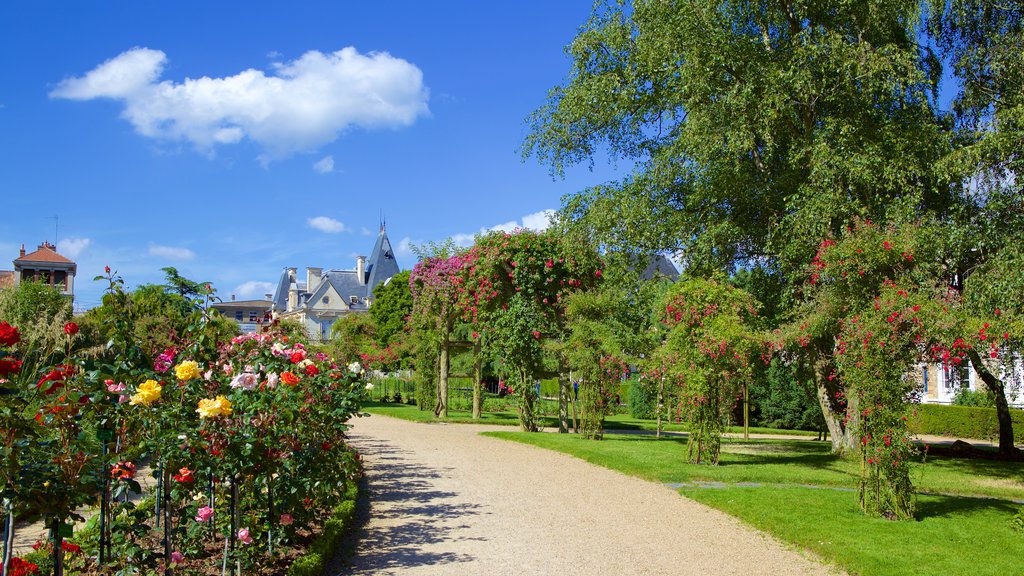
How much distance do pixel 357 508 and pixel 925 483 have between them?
26.6ft

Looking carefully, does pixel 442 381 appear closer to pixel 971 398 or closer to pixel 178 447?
pixel 178 447

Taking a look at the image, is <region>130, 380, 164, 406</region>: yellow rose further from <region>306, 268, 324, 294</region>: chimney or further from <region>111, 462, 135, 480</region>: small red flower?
<region>306, 268, 324, 294</region>: chimney

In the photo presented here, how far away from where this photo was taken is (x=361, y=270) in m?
63.1

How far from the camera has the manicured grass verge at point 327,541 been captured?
16.7 ft

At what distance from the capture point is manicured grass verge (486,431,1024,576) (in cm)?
605

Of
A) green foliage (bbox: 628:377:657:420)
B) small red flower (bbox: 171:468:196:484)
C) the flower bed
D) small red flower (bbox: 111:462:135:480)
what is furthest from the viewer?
green foliage (bbox: 628:377:657:420)

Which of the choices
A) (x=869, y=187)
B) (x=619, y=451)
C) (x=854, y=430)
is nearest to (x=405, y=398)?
(x=619, y=451)

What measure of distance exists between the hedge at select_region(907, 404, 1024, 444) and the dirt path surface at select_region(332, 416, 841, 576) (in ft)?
46.7

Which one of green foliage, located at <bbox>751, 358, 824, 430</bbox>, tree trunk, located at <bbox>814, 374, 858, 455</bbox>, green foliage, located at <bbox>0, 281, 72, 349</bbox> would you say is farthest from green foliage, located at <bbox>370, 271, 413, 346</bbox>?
tree trunk, located at <bbox>814, 374, 858, 455</bbox>

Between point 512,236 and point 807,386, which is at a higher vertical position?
point 512,236

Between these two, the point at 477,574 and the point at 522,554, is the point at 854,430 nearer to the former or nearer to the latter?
the point at 522,554

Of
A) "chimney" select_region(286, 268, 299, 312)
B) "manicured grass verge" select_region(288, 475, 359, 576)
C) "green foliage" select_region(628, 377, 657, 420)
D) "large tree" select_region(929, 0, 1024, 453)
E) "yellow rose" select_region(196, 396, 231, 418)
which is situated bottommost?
"manicured grass verge" select_region(288, 475, 359, 576)

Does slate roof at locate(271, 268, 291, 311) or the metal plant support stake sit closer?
the metal plant support stake

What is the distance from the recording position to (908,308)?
723cm
